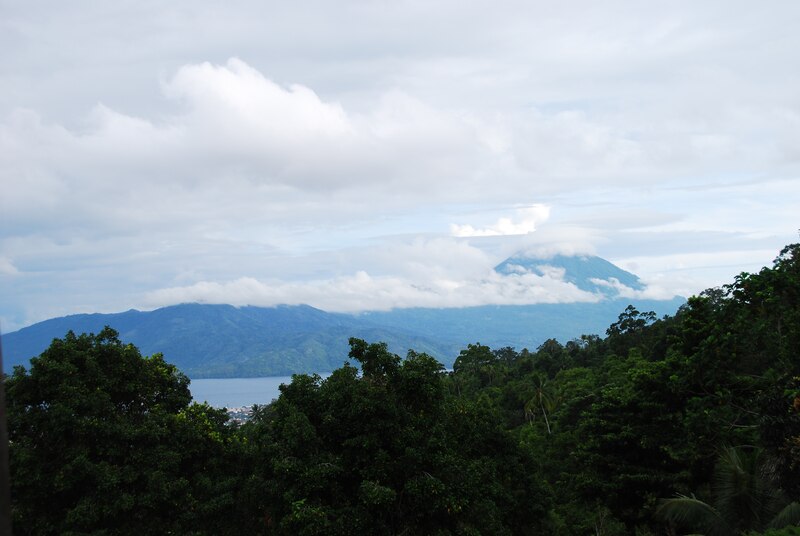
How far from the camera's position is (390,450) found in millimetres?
12781

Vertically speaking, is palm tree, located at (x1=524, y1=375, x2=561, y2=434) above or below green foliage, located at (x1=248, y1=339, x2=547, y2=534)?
below

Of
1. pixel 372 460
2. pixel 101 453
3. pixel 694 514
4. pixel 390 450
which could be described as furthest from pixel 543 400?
pixel 101 453

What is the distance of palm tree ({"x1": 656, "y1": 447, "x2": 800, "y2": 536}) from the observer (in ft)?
40.4

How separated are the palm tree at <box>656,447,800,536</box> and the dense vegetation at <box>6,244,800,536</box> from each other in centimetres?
4

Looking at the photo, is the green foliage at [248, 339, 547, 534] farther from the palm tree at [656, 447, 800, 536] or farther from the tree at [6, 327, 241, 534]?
the palm tree at [656, 447, 800, 536]

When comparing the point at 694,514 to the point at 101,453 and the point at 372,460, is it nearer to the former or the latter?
the point at 372,460

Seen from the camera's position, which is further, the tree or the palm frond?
the tree

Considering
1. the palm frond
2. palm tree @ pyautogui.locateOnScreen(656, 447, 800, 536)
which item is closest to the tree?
the palm frond

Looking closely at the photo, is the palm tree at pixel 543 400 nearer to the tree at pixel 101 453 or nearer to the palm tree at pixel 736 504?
the palm tree at pixel 736 504

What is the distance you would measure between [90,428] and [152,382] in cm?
228

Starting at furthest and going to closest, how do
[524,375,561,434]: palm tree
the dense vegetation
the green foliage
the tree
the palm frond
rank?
[524,375,561,434]: palm tree, the tree, the palm frond, the dense vegetation, the green foliage

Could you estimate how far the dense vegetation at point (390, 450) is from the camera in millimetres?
12250

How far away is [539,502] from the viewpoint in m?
17.2

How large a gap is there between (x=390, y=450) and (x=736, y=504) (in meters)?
6.92
